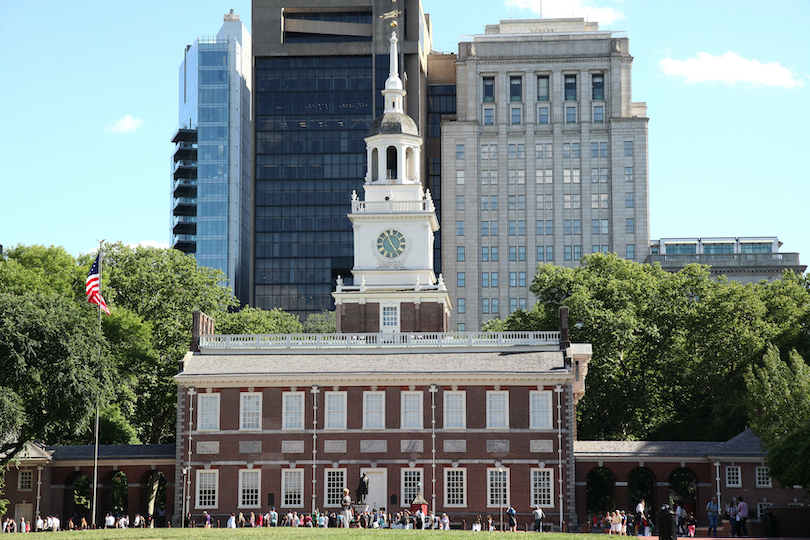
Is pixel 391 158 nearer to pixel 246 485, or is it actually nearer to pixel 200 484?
pixel 246 485

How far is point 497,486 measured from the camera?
57.2 meters

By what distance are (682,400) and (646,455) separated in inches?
617

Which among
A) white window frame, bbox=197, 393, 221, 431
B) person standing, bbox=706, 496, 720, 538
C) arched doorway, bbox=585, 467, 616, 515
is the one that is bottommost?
arched doorway, bbox=585, 467, 616, 515

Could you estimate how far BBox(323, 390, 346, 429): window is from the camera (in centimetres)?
5819

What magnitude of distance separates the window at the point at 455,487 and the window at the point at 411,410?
111 inches

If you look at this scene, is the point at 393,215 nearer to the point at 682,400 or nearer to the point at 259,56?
the point at 682,400

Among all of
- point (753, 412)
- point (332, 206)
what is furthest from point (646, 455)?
point (332, 206)

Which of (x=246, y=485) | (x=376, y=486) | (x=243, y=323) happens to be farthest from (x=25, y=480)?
(x=243, y=323)

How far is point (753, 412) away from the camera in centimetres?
5769

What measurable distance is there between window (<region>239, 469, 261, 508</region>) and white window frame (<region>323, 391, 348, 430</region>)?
4.31 metres

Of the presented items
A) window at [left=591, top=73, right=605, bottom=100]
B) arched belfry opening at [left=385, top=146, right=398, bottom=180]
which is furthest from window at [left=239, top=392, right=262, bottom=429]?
window at [left=591, top=73, right=605, bottom=100]

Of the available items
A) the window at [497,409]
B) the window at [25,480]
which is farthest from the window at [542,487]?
the window at [25,480]

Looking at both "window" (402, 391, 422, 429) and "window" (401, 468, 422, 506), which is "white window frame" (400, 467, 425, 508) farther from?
"window" (402, 391, 422, 429)

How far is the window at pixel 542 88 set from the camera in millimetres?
153250
